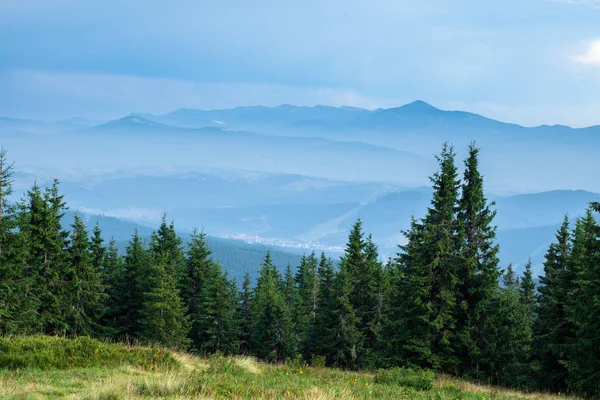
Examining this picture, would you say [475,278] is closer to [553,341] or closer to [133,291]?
[553,341]

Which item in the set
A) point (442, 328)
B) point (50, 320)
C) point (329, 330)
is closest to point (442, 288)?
point (442, 328)

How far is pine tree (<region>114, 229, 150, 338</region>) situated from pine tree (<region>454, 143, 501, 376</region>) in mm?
24586

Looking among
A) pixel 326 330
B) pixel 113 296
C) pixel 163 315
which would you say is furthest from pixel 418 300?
pixel 113 296

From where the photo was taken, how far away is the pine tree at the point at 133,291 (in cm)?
4294

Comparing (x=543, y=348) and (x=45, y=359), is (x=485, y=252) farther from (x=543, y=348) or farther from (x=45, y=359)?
(x=45, y=359)

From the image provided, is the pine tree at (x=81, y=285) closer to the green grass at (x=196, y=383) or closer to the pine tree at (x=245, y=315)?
the pine tree at (x=245, y=315)

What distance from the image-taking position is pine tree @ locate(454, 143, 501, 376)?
1190 inches

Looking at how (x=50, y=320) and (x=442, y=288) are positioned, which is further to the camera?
(x=50, y=320)

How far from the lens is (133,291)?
4369 centimetres

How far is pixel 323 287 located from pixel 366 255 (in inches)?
187

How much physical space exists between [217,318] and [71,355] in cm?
3110

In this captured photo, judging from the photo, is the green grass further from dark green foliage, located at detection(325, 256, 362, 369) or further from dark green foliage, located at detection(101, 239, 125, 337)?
dark green foliage, located at detection(101, 239, 125, 337)

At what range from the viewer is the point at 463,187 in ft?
105

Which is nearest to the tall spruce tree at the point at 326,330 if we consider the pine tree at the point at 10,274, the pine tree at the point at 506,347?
the pine tree at the point at 506,347
